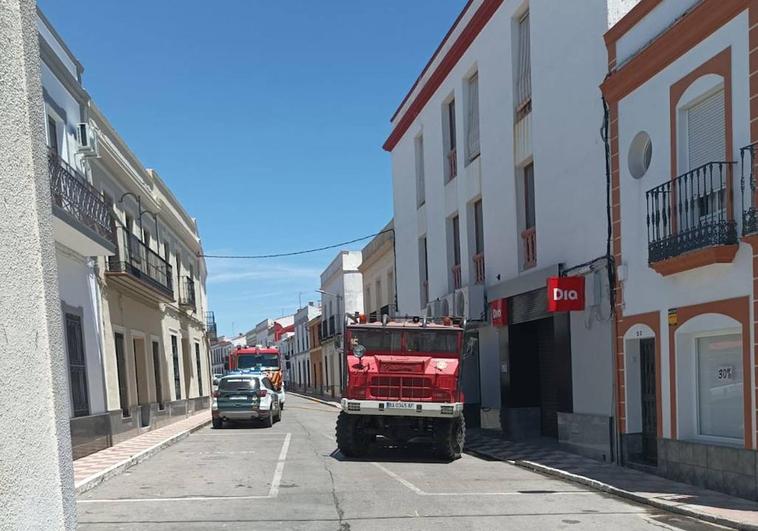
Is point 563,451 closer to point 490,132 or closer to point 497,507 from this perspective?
point 497,507

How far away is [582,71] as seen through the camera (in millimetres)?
13273

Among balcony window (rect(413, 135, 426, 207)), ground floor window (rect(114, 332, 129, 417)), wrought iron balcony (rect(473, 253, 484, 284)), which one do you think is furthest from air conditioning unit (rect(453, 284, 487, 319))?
ground floor window (rect(114, 332, 129, 417))

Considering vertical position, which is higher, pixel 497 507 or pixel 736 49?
pixel 736 49

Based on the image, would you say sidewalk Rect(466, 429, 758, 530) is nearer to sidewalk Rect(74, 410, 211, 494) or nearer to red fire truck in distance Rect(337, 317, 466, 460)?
red fire truck in distance Rect(337, 317, 466, 460)

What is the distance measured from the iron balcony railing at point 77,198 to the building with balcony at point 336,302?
27396 mm

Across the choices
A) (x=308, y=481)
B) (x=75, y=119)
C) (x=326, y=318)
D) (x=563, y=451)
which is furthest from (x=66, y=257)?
(x=326, y=318)

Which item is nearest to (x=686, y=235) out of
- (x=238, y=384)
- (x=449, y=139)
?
(x=449, y=139)

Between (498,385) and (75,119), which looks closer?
(75,119)

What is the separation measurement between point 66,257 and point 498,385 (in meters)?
11.0

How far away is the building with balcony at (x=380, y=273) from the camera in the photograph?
101 ft

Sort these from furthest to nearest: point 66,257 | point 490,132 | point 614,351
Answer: point 490,132 < point 66,257 < point 614,351

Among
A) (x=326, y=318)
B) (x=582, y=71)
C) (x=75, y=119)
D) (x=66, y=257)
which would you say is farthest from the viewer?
(x=326, y=318)

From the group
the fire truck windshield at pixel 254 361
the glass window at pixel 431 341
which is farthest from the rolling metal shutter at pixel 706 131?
the fire truck windshield at pixel 254 361

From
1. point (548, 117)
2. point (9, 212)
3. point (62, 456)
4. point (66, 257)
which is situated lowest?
point (62, 456)
